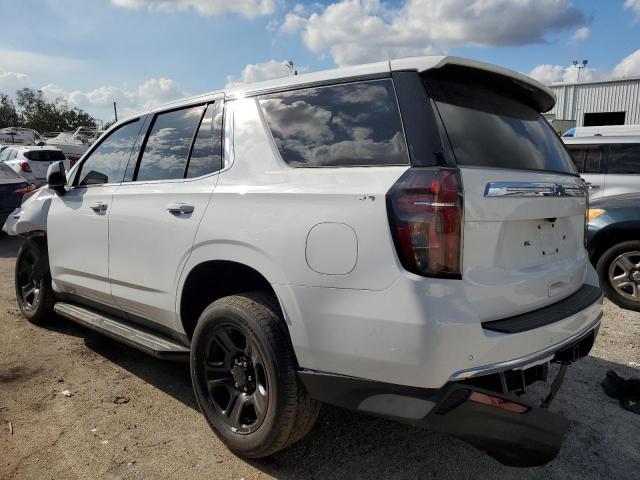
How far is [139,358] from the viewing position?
4062mm

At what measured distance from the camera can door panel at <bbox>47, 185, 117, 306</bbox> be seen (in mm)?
3570

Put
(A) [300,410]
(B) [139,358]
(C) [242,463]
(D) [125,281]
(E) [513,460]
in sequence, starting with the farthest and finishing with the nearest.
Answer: (B) [139,358]
(D) [125,281]
(C) [242,463]
(A) [300,410]
(E) [513,460]

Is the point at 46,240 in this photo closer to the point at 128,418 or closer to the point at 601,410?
the point at 128,418

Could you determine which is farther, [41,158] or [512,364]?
[41,158]

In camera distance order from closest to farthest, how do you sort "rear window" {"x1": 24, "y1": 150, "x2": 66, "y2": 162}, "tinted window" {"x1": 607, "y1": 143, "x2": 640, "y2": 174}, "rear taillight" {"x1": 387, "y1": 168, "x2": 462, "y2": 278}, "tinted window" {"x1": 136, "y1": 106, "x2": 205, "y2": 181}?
1. "rear taillight" {"x1": 387, "y1": 168, "x2": 462, "y2": 278}
2. "tinted window" {"x1": 136, "y1": 106, "x2": 205, "y2": 181}
3. "tinted window" {"x1": 607, "y1": 143, "x2": 640, "y2": 174}
4. "rear window" {"x1": 24, "y1": 150, "x2": 66, "y2": 162}

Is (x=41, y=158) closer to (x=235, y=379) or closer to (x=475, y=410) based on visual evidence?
(x=235, y=379)

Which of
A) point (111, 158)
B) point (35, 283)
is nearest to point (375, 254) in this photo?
point (111, 158)

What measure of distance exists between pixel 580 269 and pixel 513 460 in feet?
3.71

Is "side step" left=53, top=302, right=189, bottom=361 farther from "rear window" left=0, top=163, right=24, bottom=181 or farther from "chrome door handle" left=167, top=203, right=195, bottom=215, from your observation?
"rear window" left=0, top=163, right=24, bottom=181

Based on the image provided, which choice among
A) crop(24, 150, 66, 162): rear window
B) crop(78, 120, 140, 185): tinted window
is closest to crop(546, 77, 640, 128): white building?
crop(24, 150, 66, 162): rear window

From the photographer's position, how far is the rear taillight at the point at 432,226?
195 centimetres

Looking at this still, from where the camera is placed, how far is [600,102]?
85.5ft

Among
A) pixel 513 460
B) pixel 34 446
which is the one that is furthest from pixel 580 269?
pixel 34 446

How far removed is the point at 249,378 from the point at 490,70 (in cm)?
190
